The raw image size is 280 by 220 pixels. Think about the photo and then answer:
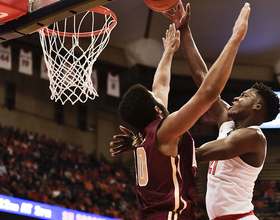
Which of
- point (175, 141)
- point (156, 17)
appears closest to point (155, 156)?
point (175, 141)

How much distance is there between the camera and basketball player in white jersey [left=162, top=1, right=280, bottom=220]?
2.63m

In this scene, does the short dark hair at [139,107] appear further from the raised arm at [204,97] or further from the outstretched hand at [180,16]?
the outstretched hand at [180,16]

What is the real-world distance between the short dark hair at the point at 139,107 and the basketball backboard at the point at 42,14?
92 centimetres

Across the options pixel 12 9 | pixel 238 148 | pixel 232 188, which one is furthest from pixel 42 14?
pixel 232 188

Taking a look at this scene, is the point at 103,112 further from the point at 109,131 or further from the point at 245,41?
the point at 245,41

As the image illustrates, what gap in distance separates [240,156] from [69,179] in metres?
9.05

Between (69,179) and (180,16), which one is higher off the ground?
(180,16)

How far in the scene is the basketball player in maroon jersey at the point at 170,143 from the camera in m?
1.98

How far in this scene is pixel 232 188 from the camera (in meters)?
2.76

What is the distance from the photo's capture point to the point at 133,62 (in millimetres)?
12484

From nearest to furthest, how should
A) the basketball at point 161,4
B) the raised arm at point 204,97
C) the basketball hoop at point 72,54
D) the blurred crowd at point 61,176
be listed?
the raised arm at point 204,97
the basketball at point 161,4
the basketball hoop at point 72,54
the blurred crowd at point 61,176

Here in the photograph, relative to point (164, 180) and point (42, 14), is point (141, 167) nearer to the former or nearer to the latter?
point (164, 180)

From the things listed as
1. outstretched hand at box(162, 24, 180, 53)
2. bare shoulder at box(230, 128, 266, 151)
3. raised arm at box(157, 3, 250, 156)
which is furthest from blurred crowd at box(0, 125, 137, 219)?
raised arm at box(157, 3, 250, 156)

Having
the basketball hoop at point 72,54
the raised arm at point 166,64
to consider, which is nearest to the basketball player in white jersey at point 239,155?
the raised arm at point 166,64
